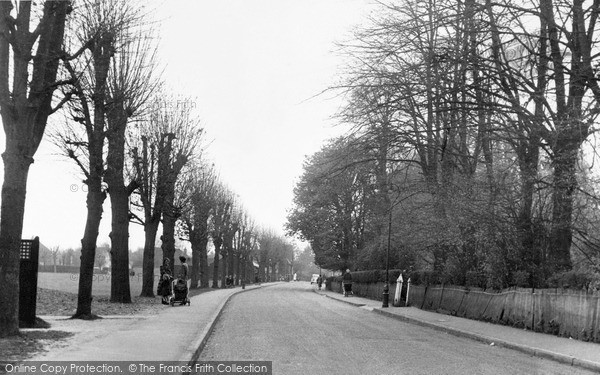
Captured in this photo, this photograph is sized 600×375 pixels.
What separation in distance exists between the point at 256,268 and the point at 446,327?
104 meters

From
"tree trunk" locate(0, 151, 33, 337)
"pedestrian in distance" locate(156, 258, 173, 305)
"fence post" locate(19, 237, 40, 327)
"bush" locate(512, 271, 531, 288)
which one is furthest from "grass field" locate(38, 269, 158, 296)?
"tree trunk" locate(0, 151, 33, 337)

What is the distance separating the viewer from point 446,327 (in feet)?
59.5

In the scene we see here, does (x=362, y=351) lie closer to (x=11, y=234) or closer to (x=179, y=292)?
(x=11, y=234)

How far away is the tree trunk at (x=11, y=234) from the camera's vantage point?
37.0 ft

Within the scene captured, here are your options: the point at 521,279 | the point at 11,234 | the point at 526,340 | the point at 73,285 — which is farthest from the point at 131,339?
the point at 73,285

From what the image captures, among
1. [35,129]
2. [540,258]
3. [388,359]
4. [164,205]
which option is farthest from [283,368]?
[164,205]

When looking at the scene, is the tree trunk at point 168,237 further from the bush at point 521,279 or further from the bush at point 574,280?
the bush at point 574,280

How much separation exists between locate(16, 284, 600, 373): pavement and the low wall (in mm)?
367

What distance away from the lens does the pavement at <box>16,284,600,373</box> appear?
10117 mm

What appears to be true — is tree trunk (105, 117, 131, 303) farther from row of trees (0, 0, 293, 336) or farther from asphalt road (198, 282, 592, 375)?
asphalt road (198, 282, 592, 375)

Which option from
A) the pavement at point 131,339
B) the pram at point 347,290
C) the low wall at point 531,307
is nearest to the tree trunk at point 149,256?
the low wall at point 531,307

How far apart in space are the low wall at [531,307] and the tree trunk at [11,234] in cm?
1170

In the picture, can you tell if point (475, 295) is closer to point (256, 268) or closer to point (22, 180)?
point (22, 180)

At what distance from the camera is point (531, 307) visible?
1775 cm
